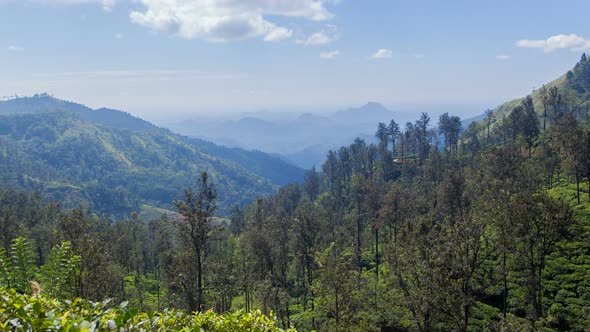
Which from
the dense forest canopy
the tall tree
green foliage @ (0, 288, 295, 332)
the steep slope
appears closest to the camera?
green foliage @ (0, 288, 295, 332)

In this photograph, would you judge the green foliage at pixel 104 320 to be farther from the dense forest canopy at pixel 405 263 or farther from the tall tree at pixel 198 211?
the tall tree at pixel 198 211

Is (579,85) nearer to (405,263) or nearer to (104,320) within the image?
(405,263)

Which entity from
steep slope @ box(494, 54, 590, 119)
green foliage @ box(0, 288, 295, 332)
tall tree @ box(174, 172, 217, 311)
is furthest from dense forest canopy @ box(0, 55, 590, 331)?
steep slope @ box(494, 54, 590, 119)

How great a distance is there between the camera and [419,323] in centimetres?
2644

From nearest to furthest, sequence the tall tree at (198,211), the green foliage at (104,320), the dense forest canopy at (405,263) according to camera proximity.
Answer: the green foliage at (104,320)
the dense forest canopy at (405,263)
the tall tree at (198,211)

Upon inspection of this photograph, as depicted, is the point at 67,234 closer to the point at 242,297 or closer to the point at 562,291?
the point at 562,291

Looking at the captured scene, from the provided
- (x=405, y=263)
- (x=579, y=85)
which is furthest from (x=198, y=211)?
(x=579, y=85)

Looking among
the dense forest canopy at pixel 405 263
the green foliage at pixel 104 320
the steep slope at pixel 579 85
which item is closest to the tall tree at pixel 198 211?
the dense forest canopy at pixel 405 263

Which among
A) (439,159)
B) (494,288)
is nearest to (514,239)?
(494,288)

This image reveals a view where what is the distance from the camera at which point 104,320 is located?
4.51 m

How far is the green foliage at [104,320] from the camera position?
3973 millimetres

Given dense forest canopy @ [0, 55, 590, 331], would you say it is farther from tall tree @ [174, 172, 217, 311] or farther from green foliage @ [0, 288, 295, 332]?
green foliage @ [0, 288, 295, 332]

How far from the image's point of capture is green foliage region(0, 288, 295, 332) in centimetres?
397

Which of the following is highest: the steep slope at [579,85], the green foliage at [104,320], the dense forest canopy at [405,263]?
the steep slope at [579,85]
